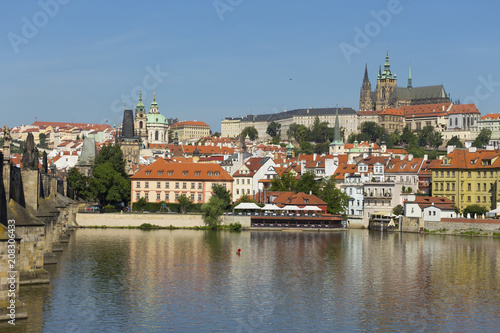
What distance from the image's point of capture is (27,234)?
36969 millimetres

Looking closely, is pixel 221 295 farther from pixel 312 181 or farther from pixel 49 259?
pixel 312 181

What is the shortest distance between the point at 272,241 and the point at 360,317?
36.4 m

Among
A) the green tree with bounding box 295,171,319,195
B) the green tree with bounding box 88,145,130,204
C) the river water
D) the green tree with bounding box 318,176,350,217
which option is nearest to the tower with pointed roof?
the green tree with bounding box 88,145,130,204

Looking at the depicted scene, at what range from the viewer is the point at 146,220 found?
85.1m

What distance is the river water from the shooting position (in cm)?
3325

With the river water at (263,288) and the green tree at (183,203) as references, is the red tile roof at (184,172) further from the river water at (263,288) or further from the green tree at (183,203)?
the river water at (263,288)

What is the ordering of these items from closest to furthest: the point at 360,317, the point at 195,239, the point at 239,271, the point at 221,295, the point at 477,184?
the point at 360,317 < the point at 221,295 < the point at 239,271 < the point at 195,239 < the point at 477,184

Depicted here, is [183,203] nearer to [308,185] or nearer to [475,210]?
[308,185]

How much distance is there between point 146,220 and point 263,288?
147 ft

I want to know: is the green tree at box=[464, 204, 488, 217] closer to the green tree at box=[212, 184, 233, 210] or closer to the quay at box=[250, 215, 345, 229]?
Result: the quay at box=[250, 215, 345, 229]

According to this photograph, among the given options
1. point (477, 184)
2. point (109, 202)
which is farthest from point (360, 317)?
point (109, 202)

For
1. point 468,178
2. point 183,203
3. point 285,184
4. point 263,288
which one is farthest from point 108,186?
point 263,288

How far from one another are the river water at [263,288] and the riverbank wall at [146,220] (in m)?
16.3

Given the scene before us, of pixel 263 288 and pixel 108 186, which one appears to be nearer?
pixel 263 288
